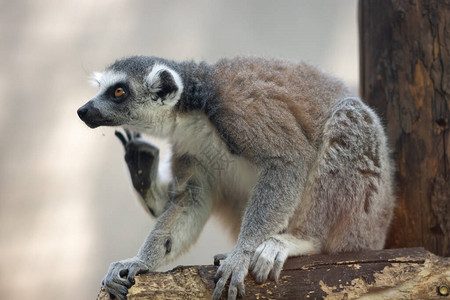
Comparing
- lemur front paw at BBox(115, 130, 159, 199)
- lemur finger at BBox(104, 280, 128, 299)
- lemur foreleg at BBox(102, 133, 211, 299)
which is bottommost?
lemur finger at BBox(104, 280, 128, 299)

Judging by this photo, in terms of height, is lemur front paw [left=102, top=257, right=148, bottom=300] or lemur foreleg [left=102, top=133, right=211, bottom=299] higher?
lemur foreleg [left=102, top=133, right=211, bottom=299]

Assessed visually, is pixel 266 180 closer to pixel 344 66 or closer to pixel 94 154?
pixel 94 154

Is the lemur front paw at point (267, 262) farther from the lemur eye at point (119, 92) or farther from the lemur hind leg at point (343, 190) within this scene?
the lemur eye at point (119, 92)

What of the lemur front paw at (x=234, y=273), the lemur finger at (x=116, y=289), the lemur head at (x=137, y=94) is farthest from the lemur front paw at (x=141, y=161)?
the lemur front paw at (x=234, y=273)

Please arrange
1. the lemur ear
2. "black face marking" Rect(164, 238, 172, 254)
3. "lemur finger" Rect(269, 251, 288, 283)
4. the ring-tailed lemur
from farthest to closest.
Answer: "black face marking" Rect(164, 238, 172, 254)
the lemur ear
the ring-tailed lemur
"lemur finger" Rect(269, 251, 288, 283)

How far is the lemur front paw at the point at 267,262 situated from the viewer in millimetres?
3045

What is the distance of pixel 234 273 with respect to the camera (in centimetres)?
303

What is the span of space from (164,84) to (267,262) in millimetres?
1575

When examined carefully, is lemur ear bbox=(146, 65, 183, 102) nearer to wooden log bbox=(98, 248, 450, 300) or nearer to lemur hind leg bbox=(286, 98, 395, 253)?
lemur hind leg bbox=(286, 98, 395, 253)

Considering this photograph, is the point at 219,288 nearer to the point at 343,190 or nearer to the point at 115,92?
the point at 343,190

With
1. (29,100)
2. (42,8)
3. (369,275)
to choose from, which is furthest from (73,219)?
(369,275)

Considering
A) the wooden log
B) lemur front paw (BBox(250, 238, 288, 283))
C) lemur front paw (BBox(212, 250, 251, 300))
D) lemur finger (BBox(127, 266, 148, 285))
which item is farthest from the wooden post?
lemur finger (BBox(127, 266, 148, 285))

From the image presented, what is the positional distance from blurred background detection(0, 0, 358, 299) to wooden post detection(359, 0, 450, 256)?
141cm

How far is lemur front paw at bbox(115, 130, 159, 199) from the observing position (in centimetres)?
405
